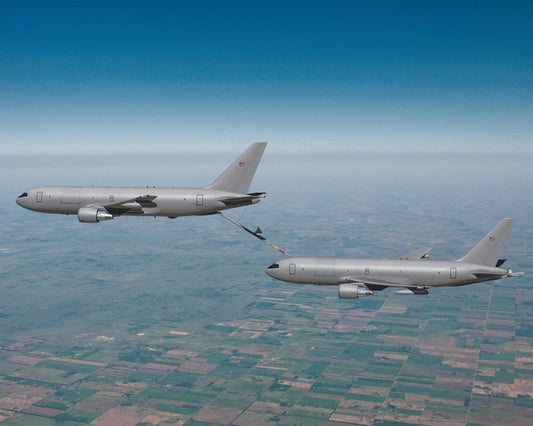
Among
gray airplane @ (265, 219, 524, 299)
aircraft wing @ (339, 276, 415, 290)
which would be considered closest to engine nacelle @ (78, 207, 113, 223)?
gray airplane @ (265, 219, 524, 299)

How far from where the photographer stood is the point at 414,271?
56406mm

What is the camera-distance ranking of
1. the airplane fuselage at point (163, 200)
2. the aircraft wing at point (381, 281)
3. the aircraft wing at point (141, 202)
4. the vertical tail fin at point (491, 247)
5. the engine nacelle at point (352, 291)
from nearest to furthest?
the vertical tail fin at point (491, 247)
the engine nacelle at point (352, 291)
the aircraft wing at point (381, 281)
the aircraft wing at point (141, 202)
the airplane fuselage at point (163, 200)

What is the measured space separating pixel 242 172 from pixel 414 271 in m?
24.5

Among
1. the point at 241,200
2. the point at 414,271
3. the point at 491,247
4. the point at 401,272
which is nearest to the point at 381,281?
the point at 401,272

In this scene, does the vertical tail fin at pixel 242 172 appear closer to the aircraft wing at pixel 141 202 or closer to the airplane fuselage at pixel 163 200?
the airplane fuselage at pixel 163 200

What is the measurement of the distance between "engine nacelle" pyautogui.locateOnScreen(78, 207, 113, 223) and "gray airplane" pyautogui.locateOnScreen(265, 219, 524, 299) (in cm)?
2662

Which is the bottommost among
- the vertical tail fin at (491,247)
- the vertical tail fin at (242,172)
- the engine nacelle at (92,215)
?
the vertical tail fin at (491,247)

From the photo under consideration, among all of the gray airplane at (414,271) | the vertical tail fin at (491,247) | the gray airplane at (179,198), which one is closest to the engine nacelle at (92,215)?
the gray airplane at (179,198)

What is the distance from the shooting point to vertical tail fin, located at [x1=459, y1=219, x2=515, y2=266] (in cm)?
5212

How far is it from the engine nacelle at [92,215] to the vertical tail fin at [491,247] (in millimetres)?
43457

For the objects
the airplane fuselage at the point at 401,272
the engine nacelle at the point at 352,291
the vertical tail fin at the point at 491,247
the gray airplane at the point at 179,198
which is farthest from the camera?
the gray airplane at the point at 179,198

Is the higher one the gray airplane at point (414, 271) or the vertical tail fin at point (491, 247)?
the vertical tail fin at point (491, 247)

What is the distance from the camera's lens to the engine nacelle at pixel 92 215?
56.0 metres

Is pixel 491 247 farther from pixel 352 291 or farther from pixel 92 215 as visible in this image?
pixel 92 215
